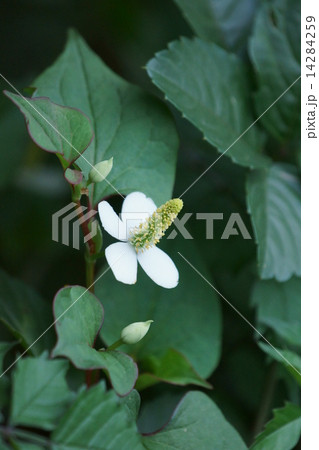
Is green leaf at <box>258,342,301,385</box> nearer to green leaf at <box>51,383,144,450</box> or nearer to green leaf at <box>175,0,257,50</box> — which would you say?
green leaf at <box>51,383,144,450</box>

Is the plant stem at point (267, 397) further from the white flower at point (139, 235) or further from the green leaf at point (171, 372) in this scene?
the white flower at point (139, 235)

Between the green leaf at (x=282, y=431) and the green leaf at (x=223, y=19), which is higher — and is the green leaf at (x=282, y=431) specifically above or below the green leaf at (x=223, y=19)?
below

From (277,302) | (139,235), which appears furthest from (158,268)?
(277,302)

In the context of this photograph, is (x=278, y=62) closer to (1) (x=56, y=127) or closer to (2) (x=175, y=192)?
(2) (x=175, y=192)

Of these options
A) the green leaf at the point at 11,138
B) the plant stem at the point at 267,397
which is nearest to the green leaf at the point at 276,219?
the plant stem at the point at 267,397

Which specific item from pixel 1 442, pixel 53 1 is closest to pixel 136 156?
pixel 1 442
